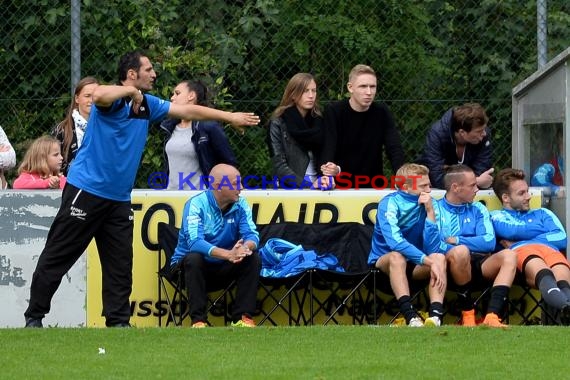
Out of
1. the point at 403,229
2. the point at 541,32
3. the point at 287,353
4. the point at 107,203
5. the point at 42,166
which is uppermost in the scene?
the point at 541,32

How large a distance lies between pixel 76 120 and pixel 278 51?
89.4 inches

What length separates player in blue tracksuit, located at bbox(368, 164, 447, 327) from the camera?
1122cm

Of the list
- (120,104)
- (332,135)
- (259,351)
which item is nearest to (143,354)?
(259,351)

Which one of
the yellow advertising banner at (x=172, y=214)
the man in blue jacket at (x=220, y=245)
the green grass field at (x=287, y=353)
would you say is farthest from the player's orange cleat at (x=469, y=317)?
the man in blue jacket at (x=220, y=245)

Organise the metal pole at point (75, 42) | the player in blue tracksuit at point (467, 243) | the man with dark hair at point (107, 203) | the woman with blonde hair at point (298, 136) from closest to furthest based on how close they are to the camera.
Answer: the man with dark hair at point (107, 203) < the player in blue tracksuit at point (467, 243) < the woman with blonde hair at point (298, 136) < the metal pole at point (75, 42)

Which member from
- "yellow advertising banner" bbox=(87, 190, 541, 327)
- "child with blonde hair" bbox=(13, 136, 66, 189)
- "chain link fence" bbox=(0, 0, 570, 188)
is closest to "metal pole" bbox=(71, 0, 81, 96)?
"chain link fence" bbox=(0, 0, 570, 188)

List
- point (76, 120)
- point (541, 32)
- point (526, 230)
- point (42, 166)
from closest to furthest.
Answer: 1. point (526, 230)
2. point (76, 120)
3. point (42, 166)
4. point (541, 32)

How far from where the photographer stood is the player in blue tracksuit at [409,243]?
11219 millimetres

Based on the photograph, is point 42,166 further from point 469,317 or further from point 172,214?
point 469,317

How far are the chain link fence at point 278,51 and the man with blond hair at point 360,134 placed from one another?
99 cm

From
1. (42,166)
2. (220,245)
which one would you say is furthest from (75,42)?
(220,245)

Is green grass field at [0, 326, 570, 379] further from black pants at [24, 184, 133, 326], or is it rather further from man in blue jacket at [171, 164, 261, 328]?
man in blue jacket at [171, 164, 261, 328]

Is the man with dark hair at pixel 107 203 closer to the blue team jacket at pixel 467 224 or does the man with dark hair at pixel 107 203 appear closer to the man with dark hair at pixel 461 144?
the blue team jacket at pixel 467 224

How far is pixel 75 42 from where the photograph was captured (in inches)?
505
